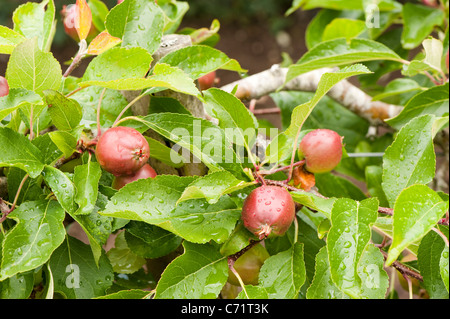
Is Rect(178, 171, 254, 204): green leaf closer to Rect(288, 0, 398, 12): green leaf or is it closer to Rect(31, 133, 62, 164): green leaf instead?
Rect(31, 133, 62, 164): green leaf

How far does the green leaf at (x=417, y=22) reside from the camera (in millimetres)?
1202

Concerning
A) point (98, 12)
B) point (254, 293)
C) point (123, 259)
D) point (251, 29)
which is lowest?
point (251, 29)

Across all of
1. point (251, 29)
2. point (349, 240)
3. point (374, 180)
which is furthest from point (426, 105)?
point (251, 29)

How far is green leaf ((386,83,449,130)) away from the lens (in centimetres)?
94

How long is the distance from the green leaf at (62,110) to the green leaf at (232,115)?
0.56ft

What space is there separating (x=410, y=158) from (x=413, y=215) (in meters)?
0.19

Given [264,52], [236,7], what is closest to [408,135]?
[264,52]

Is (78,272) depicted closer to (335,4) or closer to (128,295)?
(128,295)

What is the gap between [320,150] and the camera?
0.69 metres

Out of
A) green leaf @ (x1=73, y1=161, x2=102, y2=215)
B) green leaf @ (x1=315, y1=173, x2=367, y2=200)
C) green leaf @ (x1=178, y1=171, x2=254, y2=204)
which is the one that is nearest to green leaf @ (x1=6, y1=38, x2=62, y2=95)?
green leaf @ (x1=73, y1=161, x2=102, y2=215)

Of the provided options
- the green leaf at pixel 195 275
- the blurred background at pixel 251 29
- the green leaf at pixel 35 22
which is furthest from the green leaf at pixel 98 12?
the blurred background at pixel 251 29

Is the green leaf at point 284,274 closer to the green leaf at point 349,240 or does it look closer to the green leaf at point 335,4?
the green leaf at point 349,240
